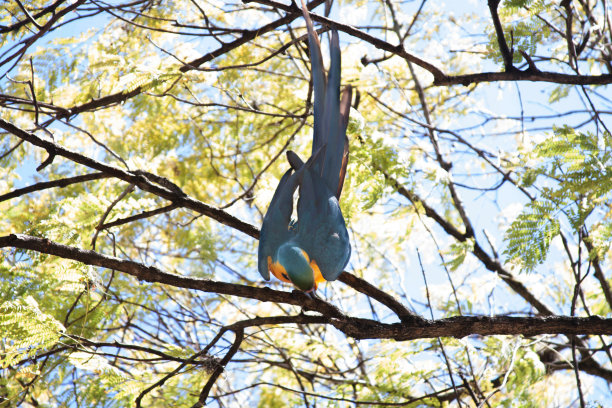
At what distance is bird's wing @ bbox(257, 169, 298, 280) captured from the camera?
2.85m

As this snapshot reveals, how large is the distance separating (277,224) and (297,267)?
301mm

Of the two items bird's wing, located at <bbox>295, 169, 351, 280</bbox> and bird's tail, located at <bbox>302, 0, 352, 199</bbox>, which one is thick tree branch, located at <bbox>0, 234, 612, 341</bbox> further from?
bird's tail, located at <bbox>302, 0, 352, 199</bbox>

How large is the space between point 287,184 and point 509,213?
323cm

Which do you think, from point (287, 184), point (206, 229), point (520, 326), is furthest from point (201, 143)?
point (520, 326)

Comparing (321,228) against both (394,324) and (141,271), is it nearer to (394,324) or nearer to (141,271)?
(394,324)

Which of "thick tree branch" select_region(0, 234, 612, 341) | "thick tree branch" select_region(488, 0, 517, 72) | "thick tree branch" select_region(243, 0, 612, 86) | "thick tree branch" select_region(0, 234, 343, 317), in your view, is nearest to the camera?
"thick tree branch" select_region(0, 234, 343, 317)

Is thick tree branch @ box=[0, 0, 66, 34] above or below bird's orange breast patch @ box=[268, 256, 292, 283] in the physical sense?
above

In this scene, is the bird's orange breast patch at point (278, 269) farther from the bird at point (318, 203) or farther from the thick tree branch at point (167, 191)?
the thick tree branch at point (167, 191)

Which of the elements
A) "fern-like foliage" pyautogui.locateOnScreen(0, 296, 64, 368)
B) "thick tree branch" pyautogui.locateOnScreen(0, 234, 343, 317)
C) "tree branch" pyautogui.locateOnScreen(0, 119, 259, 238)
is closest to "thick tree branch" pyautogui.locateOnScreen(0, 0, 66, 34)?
"tree branch" pyautogui.locateOnScreen(0, 119, 259, 238)

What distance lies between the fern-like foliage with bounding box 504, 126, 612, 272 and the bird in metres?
0.88

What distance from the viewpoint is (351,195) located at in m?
3.47

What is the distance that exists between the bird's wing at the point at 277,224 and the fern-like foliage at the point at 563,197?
1.12 meters

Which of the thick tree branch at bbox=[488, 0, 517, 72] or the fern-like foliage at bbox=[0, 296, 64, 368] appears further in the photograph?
the thick tree branch at bbox=[488, 0, 517, 72]

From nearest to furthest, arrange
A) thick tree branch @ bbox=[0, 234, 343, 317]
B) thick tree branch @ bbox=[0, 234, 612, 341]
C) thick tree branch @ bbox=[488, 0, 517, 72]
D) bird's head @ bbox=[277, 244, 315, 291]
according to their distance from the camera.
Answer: thick tree branch @ bbox=[0, 234, 343, 317]
thick tree branch @ bbox=[0, 234, 612, 341]
bird's head @ bbox=[277, 244, 315, 291]
thick tree branch @ bbox=[488, 0, 517, 72]
